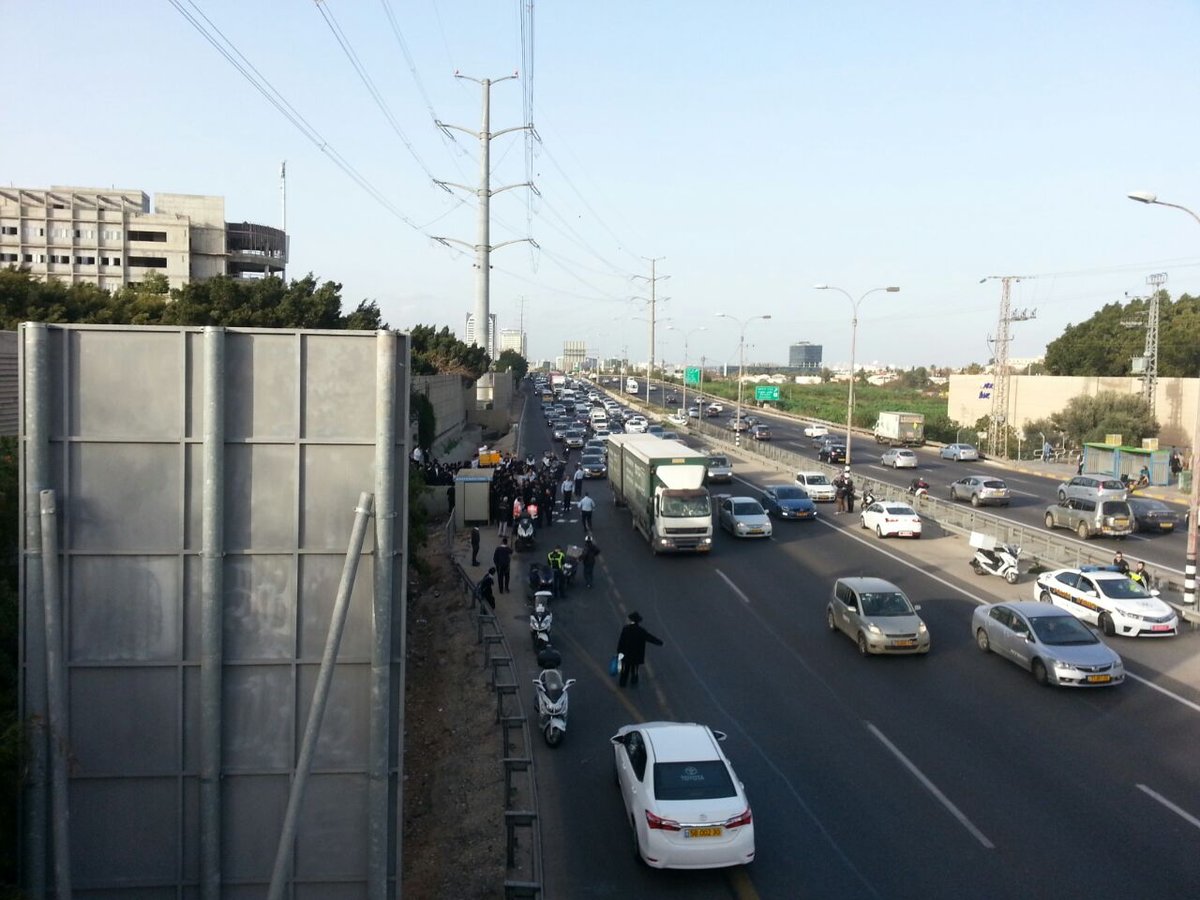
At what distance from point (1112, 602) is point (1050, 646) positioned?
4.21 m

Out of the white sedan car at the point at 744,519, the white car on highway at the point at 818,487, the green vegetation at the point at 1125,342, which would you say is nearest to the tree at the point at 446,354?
the white car on highway at the point at 818,487

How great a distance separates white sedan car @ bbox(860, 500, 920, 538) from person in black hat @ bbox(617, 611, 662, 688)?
17.1 m

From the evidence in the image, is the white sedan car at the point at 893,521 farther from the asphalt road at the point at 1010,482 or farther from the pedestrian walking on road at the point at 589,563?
the pedestrian walking on road at the point at 589,563

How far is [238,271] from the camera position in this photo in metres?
94.0

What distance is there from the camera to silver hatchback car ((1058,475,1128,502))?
106ft

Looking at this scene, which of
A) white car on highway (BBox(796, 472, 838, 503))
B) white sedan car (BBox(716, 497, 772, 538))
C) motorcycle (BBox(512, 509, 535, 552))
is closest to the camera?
motorcycle (BBox(512, 509, 535, 552))

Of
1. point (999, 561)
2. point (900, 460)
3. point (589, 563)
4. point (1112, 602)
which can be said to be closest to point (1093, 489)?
point (999, 561)

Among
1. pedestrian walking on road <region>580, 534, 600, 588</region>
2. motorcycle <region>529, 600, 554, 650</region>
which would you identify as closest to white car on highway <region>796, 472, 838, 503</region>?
pedestrian walking on road <region>580, 534, 600, 588</region>

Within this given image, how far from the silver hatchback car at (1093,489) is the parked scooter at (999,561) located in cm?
800

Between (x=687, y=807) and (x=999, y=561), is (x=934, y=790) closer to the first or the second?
(x=687, y=807)

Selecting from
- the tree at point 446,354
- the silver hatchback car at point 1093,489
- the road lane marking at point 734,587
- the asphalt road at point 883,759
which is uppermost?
the tree at point 446,354

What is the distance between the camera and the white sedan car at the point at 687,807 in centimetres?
984

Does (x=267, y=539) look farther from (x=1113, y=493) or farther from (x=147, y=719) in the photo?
(x=1113, y=493)

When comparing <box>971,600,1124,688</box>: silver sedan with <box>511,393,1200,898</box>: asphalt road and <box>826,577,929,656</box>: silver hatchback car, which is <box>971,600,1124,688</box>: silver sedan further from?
<box>826,577,929,656</box>: silver hatchback car
